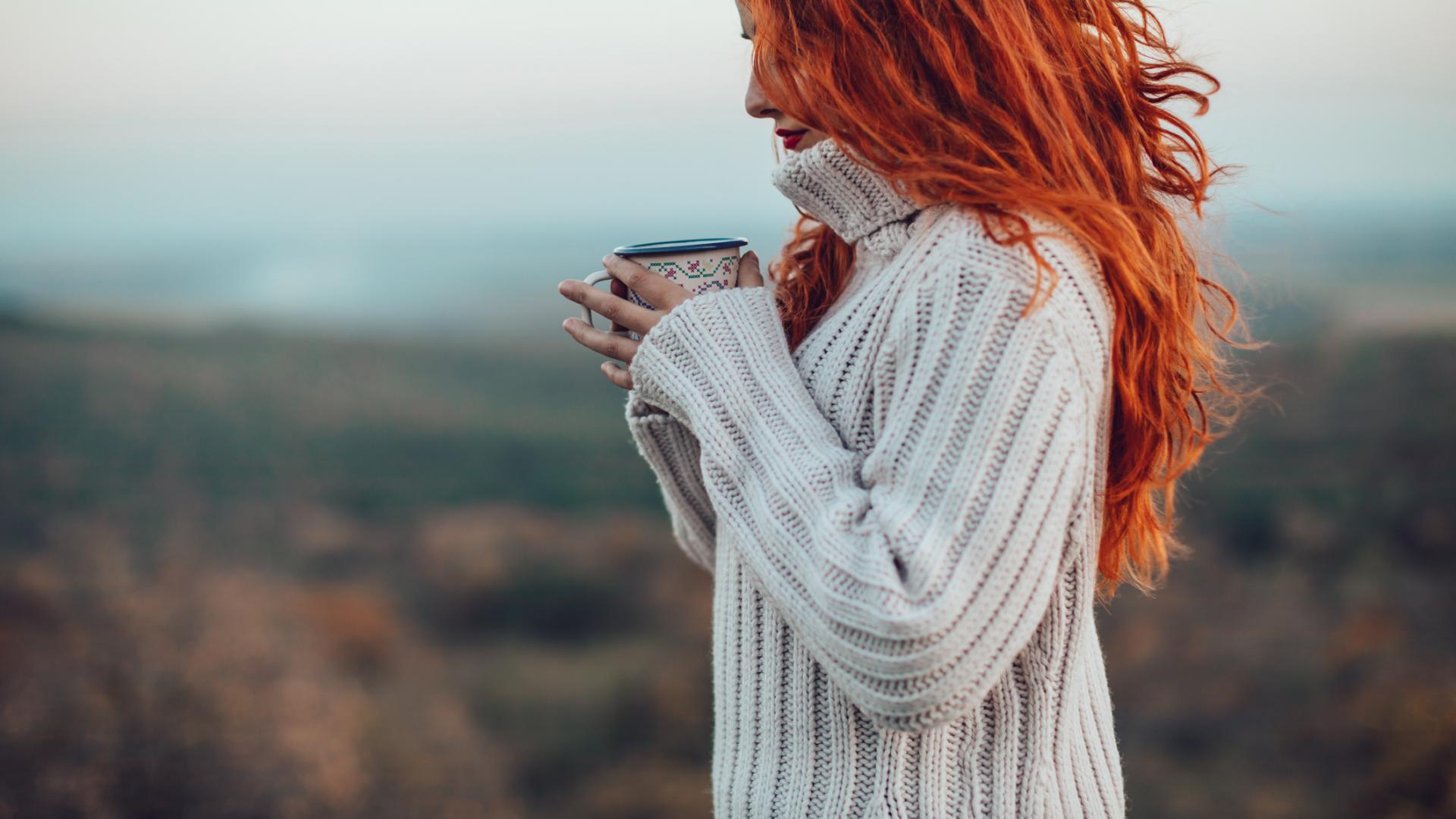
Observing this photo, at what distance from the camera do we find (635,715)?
3709 millimetres

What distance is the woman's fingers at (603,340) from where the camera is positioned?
0.88 m

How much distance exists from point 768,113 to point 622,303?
0.74ft

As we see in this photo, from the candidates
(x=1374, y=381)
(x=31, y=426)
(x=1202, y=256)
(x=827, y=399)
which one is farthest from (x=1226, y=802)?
(x=31, y=426)

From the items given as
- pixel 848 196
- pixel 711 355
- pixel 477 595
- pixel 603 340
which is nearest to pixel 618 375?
pixel 603 340

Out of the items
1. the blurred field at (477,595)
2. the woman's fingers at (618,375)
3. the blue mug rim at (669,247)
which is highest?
the blue mug rim at (669,247)

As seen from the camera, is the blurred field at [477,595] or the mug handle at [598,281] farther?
the blurred field at [477,595]

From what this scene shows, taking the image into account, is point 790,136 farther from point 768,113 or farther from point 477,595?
point 477,595

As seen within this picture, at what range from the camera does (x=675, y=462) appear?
3.29ft

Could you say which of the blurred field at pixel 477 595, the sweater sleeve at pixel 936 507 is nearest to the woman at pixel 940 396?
the sweater sleeve at pixel 936 507

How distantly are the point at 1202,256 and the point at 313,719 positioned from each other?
3094 millimetres

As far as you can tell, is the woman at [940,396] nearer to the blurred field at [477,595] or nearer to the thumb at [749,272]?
the thumb at [749,272]

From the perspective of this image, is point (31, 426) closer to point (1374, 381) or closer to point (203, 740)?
point (203, 740)

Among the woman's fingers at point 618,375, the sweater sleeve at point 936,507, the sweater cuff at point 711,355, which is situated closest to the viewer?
the sweater sleeve at point 936,507

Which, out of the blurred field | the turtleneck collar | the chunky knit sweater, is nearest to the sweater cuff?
the chunky knit sweater
